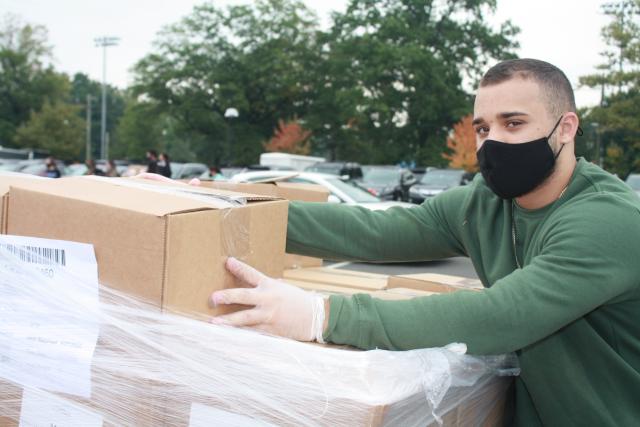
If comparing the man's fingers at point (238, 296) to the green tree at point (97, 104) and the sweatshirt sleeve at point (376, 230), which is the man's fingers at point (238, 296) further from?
the green tree at point (97, 104)

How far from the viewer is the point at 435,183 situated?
1795 cm

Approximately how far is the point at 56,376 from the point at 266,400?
1.58 feet

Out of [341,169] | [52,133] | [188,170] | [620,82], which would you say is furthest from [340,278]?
[52,133]

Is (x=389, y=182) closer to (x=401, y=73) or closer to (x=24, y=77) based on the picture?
(x=401, y=73)

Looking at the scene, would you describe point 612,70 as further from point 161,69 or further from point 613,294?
point 613,294

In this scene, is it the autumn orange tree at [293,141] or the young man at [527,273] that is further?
the autumn orange tree at [293,141]

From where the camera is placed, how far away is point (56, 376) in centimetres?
134

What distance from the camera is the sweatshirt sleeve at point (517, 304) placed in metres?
1.30

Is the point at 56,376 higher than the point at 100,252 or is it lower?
lower

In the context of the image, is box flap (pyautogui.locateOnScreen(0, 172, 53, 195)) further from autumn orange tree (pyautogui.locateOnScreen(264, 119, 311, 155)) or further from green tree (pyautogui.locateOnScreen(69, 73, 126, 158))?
green tree (pyautogui.locateOnScreen(69, 73, 126, 158))

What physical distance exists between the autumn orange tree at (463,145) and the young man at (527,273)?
30.2 m

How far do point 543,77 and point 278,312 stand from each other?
0.87 metres

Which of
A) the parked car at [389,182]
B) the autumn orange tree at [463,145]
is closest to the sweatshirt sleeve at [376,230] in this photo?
Answer: the parked car at [389,182]

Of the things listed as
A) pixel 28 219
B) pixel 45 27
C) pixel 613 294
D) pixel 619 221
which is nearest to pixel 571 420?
pixel 613 294
